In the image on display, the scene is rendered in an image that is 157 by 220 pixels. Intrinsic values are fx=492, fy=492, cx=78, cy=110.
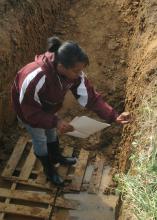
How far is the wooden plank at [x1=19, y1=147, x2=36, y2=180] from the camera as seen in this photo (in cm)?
553

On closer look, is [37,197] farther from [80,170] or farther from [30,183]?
[80,170]

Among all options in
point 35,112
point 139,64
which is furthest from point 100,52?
point 35,112

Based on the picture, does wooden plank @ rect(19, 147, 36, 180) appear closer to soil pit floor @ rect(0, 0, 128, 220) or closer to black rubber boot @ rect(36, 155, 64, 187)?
black rubber boot @ rect(36, 155, 64, 187)

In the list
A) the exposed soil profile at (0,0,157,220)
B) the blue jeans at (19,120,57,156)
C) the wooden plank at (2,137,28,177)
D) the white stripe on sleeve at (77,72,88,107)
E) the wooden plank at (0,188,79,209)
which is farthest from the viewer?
the exposed soil profile at (0,0,157,220)

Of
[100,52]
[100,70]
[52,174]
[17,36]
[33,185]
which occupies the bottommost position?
[33,185]

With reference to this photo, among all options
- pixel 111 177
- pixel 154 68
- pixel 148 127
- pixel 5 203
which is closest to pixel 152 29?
pixel 154 68

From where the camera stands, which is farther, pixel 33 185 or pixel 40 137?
pixel 33 185

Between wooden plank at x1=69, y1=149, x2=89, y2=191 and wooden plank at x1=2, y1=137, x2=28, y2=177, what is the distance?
698mm

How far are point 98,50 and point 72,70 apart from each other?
3.07 m

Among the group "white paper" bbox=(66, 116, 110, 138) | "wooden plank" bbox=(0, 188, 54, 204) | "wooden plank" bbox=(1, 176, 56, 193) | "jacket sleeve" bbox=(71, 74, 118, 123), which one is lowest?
"wooden plank" bbox=(0, 188, 54, 204)

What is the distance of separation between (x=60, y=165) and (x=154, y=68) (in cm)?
159

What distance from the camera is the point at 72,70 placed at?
4316 millimetres

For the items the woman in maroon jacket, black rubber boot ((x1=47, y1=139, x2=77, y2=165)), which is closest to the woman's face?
the woman in maroon jacket

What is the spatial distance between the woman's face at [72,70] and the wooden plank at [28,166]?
1.59 meters
